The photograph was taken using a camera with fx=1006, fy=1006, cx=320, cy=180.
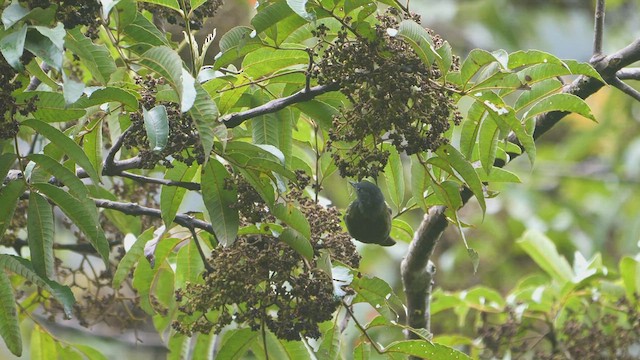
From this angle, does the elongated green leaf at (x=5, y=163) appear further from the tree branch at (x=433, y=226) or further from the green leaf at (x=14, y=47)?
the tree branch at (x=433, y=226)

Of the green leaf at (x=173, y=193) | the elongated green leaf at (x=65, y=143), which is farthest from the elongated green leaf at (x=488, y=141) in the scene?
the elongated green leaf at (x=65, y=143)

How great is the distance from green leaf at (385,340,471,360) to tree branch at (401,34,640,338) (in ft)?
0.90

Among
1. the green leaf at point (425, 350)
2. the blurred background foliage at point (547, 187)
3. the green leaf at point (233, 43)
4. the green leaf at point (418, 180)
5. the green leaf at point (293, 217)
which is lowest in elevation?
the green leaf at point (425, 350)

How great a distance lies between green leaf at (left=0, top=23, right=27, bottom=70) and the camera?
113 cm

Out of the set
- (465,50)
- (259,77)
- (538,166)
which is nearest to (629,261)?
(259,77)

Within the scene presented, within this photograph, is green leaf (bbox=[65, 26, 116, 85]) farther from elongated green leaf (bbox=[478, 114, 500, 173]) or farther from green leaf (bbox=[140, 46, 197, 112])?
elongated green leaf (bbox=[478, 114, 500, 173])

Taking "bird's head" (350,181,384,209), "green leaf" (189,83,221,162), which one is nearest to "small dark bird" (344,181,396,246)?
"bird's head" (350,181,384,209)

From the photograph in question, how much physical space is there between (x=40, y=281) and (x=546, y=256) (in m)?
1.51

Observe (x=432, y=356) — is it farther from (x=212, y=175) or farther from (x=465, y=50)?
(x=465, y=50)

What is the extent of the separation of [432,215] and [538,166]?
12.1 feet

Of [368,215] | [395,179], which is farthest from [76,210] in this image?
[395,179]

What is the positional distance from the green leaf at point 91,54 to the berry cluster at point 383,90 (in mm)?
278

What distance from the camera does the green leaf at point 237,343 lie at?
61.5 inches

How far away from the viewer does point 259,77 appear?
1.49 m
